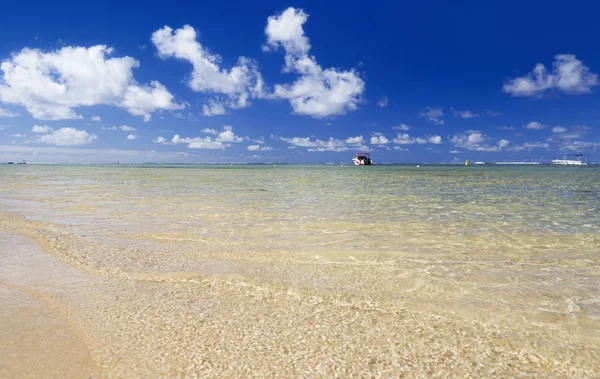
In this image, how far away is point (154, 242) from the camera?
5.97 metres

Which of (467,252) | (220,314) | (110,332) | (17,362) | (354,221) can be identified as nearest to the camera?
(17,362)

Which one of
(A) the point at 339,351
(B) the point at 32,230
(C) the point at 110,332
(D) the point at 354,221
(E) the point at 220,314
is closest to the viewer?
(A) the point at 339,351

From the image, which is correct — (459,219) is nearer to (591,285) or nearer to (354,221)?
(354,221)

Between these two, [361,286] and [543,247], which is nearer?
[361,286]

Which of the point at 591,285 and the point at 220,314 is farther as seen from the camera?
the point at 591,285

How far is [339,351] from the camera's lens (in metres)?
2.50

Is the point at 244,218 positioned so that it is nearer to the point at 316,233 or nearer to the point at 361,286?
the point at 316,233

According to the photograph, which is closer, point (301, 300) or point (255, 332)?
point (255, 332)

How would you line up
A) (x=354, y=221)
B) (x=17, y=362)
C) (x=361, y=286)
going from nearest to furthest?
(x=17, y=362) < (x=361, y=286) < (x=354, y=221)

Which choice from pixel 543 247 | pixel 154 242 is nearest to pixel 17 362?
pixel 154 242

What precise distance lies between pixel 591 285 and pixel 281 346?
3.95m

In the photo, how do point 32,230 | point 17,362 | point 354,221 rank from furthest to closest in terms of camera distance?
1. point 354,221
2. point 32,230
3. point 17,362

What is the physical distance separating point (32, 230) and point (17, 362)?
5.50 m

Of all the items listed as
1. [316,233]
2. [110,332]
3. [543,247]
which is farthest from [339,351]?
[543,247]
